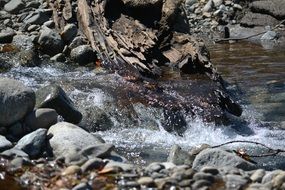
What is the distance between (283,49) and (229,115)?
6979 mm

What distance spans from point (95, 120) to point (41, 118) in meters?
1.31

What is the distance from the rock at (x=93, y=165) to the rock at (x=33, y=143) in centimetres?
76

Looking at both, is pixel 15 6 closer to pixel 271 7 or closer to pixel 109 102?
pixel 109 102

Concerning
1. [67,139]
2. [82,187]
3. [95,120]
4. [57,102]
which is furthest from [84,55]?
[82,187]

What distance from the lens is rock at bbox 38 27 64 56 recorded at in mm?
11211

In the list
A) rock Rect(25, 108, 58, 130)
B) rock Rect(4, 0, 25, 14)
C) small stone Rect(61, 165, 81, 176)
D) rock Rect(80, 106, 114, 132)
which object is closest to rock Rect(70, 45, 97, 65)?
rock Rect(4, 0, 25, 14)

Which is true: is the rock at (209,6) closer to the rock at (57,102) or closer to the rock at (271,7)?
the rock at (271,7)

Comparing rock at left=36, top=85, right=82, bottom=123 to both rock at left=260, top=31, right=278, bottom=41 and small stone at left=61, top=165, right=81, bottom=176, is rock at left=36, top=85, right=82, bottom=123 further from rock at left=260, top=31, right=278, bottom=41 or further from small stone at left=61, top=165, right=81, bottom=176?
rock at left=260, top=31, right=278, bottom=41

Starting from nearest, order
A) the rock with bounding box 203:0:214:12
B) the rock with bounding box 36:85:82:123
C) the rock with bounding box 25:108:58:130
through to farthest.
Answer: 1. the rock with bounding box 25:108:58:130
2. the rock with bounding box 36:85:82:123
3. the rock with bounding box 203:0:214:12

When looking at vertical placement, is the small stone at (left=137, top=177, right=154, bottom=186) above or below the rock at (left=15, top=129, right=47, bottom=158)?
above

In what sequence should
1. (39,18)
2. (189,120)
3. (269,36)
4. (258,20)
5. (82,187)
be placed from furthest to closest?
1. (258,20)
2. (269,36)
3. (39,18)
4. (189,120)
5. (82,187)

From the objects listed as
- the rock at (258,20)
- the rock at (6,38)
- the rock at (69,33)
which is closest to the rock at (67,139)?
the rock at (69,33)

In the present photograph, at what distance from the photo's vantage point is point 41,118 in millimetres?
7055

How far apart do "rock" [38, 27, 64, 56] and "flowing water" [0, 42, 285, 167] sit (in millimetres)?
512
